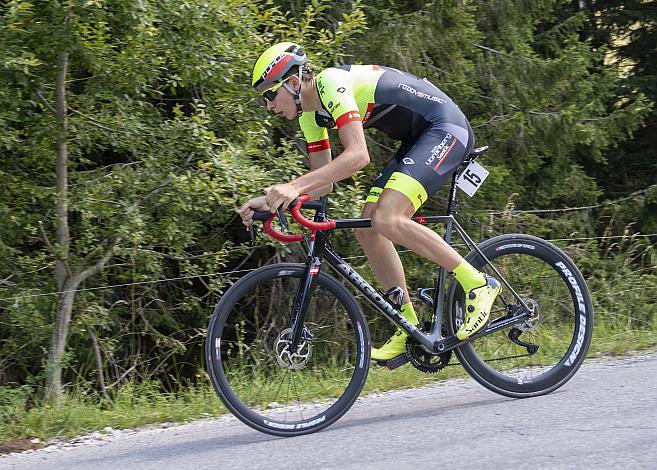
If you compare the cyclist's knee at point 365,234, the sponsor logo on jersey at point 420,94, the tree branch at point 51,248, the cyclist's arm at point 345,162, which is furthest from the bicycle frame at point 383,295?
the tree branch at point 51,248

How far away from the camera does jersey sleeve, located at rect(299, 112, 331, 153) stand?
4.75m

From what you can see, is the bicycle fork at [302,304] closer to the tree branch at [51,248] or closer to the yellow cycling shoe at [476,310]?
the yellow cycling shoe at [476,310]

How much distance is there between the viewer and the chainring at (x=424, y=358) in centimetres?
471

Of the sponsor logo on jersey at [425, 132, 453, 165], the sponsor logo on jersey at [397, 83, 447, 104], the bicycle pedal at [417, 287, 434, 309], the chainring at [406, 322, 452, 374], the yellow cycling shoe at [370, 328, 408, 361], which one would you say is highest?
the sponsor logo on jersey at [397, 83, 447, 104]

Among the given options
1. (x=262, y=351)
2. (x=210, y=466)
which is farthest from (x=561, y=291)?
(x=210, y=466)

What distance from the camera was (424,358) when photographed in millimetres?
4734

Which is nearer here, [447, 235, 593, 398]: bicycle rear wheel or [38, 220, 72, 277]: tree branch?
[447, 235, 593, 398]: bicycle rear wheel

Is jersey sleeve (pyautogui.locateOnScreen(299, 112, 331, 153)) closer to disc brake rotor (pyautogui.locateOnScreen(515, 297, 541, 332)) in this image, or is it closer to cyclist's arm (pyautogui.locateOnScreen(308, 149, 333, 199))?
cyclist's arm (pyautogui.locateOnScreen(308, 149, 333, 199))

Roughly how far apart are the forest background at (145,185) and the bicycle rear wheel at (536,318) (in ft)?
2.46

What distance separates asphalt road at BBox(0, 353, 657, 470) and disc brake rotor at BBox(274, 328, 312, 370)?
1.32ft

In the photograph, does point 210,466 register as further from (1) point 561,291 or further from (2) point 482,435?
(1) point 561,291

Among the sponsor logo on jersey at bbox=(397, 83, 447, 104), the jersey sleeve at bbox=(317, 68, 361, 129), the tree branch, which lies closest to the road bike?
the sponsor logo on jersey at bbox=(397, 83, 447, 104)

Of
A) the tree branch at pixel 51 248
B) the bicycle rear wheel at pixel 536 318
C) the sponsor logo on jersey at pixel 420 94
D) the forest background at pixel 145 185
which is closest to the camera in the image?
the sponsor logo on jersey at pixel 420 94

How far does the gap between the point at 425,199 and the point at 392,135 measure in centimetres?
49
